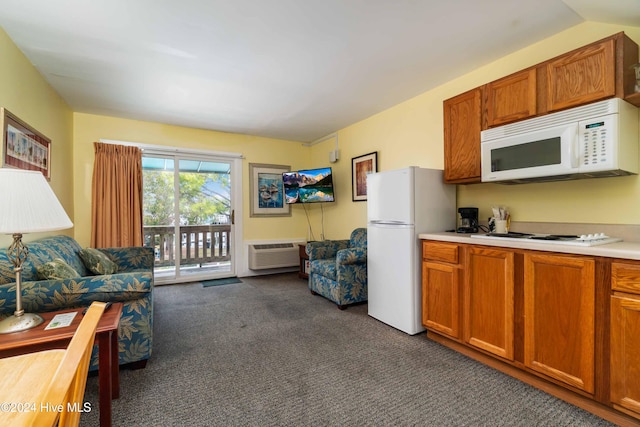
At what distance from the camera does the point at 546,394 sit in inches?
68.9

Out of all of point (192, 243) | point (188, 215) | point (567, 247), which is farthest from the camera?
point (192, 243)

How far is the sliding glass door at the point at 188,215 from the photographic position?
4.44 metres

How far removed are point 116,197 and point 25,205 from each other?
3.02 metres

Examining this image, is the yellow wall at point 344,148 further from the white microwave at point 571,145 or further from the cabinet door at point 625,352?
the cabinet door at point 625,352

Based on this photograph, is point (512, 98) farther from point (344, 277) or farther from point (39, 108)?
point (39, 108)

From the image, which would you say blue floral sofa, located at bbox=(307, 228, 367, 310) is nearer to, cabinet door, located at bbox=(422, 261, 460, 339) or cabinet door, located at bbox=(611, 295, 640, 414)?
cabinet door, located at bbox=(422, 261, 460, 339)

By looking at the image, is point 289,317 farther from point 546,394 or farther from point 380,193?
point 546,394

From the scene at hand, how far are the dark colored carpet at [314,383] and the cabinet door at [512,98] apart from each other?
183 centimetres

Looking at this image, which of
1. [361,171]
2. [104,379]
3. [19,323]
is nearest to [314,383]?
[104,379]

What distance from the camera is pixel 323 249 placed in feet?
13.0

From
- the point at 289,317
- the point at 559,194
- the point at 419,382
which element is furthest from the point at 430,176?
the point at 289,317

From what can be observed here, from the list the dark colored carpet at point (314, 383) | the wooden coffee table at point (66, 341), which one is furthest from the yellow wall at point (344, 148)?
the dark colored carpet at point (314, 383)

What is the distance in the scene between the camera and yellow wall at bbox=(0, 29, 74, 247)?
7.07ft

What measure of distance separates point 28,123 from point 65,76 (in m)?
0.66
